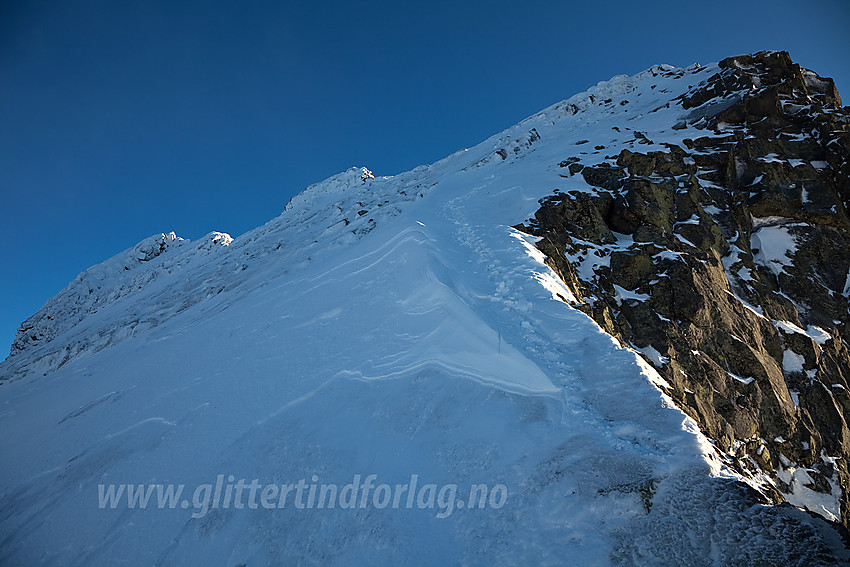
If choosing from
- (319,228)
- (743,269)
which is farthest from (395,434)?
(319,228)

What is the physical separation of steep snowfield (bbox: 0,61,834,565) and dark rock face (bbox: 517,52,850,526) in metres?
3.02

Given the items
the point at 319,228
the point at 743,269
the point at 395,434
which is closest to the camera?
the point at 395,434

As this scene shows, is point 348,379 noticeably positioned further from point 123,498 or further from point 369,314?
point 123,498

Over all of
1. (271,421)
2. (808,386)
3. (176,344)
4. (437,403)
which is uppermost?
(176,344)

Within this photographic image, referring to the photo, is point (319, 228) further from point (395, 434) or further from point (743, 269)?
point (743, 269)

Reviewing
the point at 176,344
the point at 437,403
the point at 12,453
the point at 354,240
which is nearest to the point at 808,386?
the point at 437,403

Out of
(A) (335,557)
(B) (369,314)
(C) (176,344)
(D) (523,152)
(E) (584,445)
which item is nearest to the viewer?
(A) (335,557)

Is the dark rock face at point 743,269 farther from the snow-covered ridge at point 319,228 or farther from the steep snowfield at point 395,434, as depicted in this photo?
the snow-covered ridge at point 319,228

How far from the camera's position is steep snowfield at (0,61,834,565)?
3.77 metres

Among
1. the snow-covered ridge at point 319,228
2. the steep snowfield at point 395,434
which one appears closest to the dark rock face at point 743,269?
the steep snowfield at point 395,434

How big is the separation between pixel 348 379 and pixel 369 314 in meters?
2.36

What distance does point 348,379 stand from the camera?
6.74 meters

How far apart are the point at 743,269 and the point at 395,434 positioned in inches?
632

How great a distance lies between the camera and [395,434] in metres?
5.36
